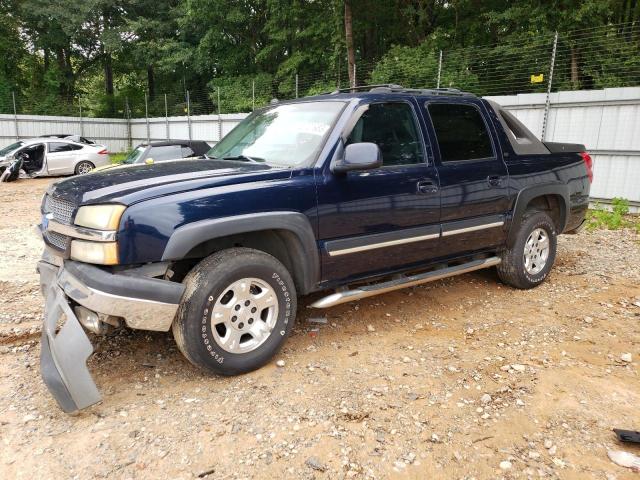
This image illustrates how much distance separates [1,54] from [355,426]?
126 feet

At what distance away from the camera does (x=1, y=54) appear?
31.9 meters

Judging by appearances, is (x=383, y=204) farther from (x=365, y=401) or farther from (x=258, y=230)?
(x=365, y=401)

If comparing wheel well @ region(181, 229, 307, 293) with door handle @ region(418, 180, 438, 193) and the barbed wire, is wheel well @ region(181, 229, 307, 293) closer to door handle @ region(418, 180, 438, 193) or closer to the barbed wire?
door handle @ region(418, 180, 438, 193)

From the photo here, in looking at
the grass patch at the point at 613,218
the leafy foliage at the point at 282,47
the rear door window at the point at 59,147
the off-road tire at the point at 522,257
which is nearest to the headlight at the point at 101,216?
the off-road tire at the point at 522,257

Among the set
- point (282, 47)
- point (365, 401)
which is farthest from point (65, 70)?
point (365, 401)

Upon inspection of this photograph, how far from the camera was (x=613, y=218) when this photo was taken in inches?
335

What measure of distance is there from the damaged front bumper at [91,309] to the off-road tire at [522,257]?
3.35 m

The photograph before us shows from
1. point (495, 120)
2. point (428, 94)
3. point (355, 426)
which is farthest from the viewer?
point (495, 120)

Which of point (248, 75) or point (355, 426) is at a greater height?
point (248, 75)

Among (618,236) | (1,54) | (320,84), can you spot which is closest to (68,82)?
(1,54)

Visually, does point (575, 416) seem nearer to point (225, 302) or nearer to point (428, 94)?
point (225, 302)

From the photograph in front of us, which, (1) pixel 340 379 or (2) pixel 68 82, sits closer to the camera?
(1) pixel 340 379

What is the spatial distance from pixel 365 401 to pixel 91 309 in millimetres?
1746

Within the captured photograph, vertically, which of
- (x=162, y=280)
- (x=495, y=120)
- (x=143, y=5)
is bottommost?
(x=162, y=280)
